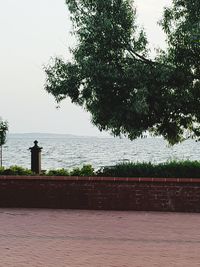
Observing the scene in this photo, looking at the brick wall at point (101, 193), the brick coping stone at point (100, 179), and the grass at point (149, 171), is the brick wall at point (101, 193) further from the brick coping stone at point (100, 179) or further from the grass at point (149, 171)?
the grass at point (149, 171)

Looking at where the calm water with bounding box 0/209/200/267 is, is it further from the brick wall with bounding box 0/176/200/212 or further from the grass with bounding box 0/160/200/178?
the grass with bounding box 0/160/200/178

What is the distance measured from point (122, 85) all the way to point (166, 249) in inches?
293

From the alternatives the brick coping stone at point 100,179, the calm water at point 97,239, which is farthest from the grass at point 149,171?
the calm water at point 97,239

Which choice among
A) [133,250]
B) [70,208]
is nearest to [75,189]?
[70,208]

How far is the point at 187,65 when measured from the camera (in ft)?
52.0

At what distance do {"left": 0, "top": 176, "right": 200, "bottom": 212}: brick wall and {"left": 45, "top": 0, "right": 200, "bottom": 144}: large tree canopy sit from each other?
2141 millimetres

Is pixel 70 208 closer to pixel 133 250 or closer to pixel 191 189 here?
pixel 191 189

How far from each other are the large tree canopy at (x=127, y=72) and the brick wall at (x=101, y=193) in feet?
7.02

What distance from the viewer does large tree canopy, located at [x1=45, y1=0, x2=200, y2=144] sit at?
51.2 ft

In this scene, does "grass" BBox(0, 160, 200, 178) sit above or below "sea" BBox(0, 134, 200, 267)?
above

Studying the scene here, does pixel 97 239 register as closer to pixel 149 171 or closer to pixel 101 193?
pixel 101 193

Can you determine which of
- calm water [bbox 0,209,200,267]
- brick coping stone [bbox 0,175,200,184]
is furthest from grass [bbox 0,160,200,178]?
calm water [bbox 0,209,200,267]

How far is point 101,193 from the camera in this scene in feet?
47.0

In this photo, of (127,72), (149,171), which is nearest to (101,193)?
(149,171)
